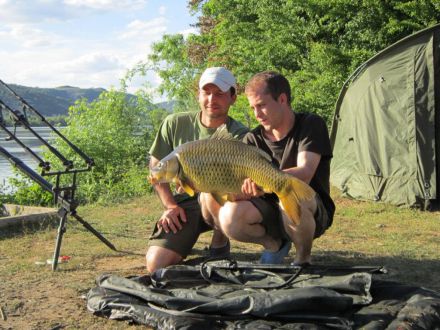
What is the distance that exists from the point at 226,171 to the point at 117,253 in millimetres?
1847

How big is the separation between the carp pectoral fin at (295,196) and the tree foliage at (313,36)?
6511 millimetres

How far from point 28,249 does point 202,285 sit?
2.45 metres

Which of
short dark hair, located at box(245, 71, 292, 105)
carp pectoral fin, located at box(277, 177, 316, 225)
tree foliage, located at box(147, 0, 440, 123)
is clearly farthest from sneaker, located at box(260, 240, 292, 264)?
tree foliage, located at box(147, 0, 440, 123)

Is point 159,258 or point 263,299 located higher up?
point 263,299

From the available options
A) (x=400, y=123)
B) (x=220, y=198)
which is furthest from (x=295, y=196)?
(x=400, y=123)

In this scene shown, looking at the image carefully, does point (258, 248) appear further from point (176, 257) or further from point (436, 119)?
point (436, 119)

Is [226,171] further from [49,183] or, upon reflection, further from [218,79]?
[49,183]

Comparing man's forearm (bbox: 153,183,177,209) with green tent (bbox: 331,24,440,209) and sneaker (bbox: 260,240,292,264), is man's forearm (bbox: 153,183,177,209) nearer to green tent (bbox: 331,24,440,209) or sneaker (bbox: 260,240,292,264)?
sneaker (bbox: 260,240,292,264)

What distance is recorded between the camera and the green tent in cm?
712

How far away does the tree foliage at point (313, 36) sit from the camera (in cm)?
970

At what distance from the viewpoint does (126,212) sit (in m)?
7.57

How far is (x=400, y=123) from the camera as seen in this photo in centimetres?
737

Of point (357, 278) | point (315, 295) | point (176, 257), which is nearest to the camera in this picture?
point (315, 295)

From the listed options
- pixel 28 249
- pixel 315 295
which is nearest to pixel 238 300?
pixel 315 295
